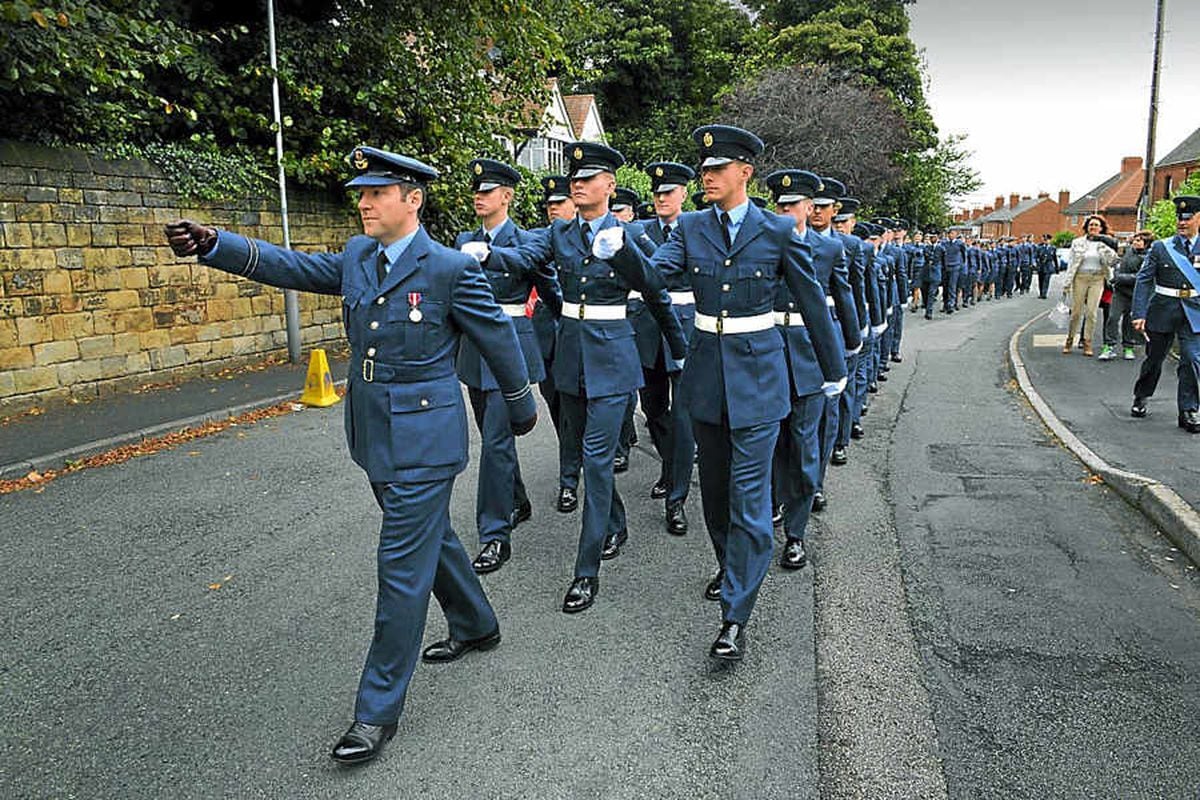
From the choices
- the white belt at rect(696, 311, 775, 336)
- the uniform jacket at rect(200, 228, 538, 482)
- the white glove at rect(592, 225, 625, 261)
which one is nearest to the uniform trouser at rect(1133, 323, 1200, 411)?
the white belt at rect(696, 311, 775, 336)

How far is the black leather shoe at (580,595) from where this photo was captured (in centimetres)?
444

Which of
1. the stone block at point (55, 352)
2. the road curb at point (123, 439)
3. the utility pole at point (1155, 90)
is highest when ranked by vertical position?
the utility pole at point (1155, 90)

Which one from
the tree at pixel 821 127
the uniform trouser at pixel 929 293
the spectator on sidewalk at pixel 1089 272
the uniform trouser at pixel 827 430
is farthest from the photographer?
the tree at pixel 821 127

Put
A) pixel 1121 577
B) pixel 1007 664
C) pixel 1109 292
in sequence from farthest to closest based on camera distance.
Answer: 1. pixel 1109 292
2. pixel 1121 577
3. pixel 1007 664

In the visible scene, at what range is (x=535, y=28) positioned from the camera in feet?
44.7

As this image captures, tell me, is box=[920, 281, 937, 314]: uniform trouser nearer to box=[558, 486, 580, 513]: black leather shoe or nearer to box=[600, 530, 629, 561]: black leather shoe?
box=[558, 486, 580, 513]: black leather shoe

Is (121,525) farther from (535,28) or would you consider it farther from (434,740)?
(535,28)

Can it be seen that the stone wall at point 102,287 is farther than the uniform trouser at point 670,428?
Yes

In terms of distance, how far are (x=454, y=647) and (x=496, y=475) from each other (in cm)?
133

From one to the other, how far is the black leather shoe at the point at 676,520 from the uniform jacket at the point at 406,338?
256 centimetres

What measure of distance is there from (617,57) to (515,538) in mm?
40232

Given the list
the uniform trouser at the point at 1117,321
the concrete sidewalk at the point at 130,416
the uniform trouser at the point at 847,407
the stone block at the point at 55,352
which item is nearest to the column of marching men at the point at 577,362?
the uniform trouser at the point at 847,407

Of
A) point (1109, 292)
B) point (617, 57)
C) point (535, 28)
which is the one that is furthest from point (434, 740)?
point (617, 57)

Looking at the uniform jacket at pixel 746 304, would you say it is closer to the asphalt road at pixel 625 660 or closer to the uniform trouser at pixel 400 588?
the asphalt road at pixel 625 660
